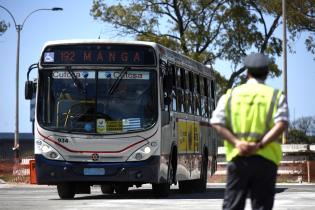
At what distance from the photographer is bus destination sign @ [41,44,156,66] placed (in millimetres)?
22141

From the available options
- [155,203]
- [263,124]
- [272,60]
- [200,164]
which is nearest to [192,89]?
[200,164]

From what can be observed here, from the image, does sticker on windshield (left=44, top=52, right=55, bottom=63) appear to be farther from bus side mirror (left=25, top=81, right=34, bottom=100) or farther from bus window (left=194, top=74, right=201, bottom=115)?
bus window (left=194, top=74, right=201, bottom=115)

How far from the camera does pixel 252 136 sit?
9.27m

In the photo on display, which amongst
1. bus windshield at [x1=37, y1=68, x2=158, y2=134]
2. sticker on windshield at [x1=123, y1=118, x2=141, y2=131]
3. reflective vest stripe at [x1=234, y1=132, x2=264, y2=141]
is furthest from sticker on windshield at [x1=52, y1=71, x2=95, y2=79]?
reflective vest stripe at [x1=234, y1=132, x2=264, y2=141]

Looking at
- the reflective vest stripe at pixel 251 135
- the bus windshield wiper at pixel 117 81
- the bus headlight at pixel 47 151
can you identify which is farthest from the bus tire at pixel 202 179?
the reflective vest stripe at pixel 251 135

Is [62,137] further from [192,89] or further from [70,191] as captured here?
[192,89]

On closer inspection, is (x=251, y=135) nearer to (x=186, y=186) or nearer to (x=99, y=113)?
(x=99, y=113)

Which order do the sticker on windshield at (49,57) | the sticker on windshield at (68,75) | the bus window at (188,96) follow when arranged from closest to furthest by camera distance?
the sticker on windshield at (68,75) → the sticker on windshield at (49,57) → the bus window at (188,96)

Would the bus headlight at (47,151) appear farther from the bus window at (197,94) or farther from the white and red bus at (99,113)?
the bus window at (197,94)

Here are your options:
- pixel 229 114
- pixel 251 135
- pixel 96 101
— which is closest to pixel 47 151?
pixel 96 101

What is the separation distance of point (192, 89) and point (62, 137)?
17.5 ft

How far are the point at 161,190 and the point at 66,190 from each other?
2.06 meters

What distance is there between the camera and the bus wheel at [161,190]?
23.1 m

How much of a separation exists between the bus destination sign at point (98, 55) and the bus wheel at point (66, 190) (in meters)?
2.75
